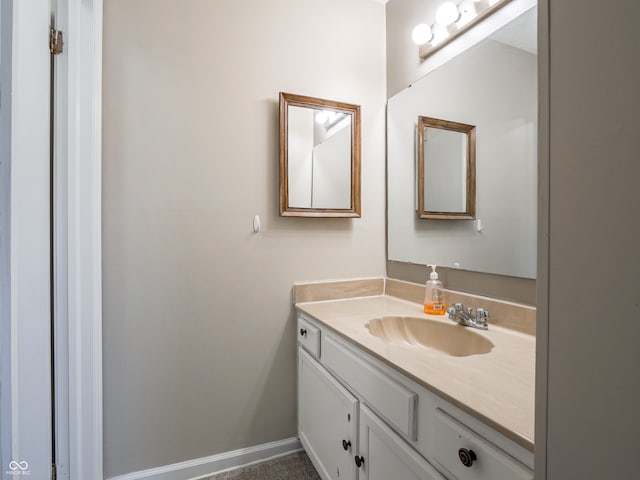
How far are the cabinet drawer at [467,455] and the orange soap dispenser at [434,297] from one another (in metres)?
0.72

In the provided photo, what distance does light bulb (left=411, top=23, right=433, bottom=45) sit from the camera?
1.48m

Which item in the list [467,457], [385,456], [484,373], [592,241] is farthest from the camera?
[385,456]

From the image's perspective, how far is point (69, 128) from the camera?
121 centimetres

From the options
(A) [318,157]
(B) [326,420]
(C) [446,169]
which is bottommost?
(B) [326,420]

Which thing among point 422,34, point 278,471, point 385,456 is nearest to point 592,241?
point 385,456

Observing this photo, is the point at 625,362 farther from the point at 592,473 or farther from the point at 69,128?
the point at 69,128

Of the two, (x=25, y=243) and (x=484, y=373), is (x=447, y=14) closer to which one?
(x=484, y=373)

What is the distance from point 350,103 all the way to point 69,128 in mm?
1299

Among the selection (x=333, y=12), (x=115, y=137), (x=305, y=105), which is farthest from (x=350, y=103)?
(x=115, y=137)

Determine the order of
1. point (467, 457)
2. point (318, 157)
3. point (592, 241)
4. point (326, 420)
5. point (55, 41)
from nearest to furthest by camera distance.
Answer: point (592, 241) → point (467, 457) → point (55, 41) → point (326, 420) → point (318, 157)

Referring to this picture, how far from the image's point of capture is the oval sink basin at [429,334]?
3.88 ft

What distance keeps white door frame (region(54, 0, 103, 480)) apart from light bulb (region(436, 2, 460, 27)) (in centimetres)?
143

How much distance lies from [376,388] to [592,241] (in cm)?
76

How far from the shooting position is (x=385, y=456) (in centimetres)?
94
